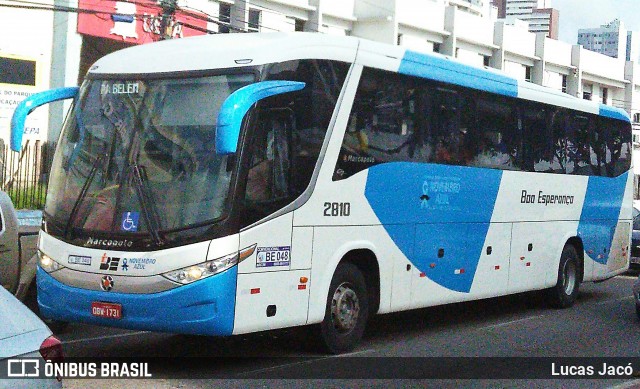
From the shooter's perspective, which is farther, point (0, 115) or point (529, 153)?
point (0, 115)

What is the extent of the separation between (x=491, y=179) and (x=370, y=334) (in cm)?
298

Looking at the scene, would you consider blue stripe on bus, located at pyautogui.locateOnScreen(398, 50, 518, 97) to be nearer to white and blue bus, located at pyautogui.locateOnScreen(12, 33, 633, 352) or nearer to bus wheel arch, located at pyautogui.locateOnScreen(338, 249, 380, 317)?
white and blue bus, located at pyautogui.locateOnScreen(12, 33, 633, 352)

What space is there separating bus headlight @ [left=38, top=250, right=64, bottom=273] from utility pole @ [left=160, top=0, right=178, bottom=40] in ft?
41.4

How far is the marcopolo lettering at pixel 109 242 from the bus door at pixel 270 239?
112cm

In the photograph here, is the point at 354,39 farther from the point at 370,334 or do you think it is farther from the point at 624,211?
the point at 624,211

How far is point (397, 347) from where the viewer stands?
1175 centimetres

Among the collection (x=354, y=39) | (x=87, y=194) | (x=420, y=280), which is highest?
(x=354, y=39)

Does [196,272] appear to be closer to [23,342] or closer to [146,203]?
[146,203]

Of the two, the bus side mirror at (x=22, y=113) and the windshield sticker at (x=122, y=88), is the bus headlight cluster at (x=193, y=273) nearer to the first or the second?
the windshield sticker at (x=122, y=88)

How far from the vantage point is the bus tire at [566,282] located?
16.2 meters

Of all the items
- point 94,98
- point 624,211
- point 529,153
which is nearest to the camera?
point 94,98

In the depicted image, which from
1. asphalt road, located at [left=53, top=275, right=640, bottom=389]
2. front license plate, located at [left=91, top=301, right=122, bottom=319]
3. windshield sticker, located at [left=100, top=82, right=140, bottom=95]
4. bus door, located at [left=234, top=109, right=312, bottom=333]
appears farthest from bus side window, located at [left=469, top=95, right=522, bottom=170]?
front license plate, located at [left=91, top=301, right=122, bottom=319]

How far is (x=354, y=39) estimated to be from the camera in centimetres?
1116

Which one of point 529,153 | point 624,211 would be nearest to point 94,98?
point 529,153
